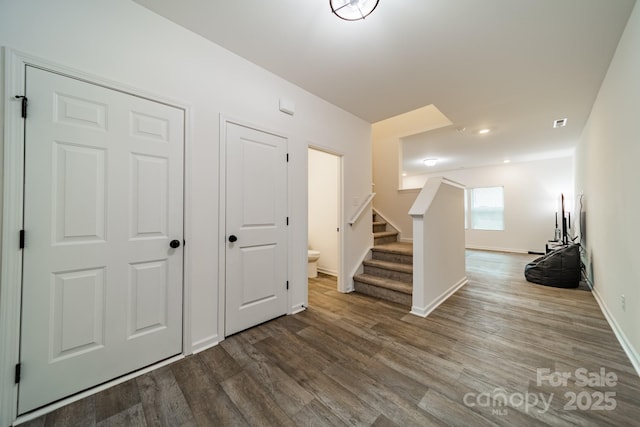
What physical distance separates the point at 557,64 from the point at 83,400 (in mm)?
4503

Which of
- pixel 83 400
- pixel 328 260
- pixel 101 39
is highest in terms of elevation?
pixel 101 39

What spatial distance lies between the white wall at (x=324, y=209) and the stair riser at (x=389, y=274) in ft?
2.61

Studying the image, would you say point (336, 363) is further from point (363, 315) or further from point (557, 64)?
point (557, 64)

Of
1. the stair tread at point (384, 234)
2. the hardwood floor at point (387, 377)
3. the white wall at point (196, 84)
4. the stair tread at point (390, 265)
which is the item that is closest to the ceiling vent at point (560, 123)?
the hardwood floor at point (387, 377)

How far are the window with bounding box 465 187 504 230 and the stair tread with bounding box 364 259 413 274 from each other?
5.60m

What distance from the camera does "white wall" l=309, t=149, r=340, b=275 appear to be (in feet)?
13.5

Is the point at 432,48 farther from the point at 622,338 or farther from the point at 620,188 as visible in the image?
Result: the point at 622,338

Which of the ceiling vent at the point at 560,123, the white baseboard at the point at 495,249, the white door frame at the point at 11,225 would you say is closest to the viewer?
the white door frame at the point at 11,225

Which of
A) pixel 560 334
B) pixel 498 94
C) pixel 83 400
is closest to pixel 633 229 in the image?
pixel 560 334

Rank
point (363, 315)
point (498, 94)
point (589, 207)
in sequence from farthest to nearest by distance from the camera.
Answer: point (589, 207) < point (498, 94) < point (363, 315)

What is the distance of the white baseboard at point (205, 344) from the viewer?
1.87 m

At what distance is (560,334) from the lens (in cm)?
213

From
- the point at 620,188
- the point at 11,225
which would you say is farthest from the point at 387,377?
the point at 620,188

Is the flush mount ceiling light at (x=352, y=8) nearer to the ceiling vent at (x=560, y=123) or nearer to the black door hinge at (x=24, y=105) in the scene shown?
the black door hinge at (x=24, y=105)
